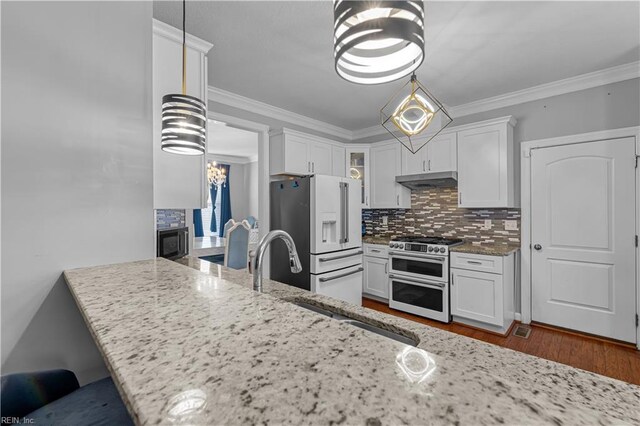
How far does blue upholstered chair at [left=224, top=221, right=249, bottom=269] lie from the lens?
403 centimetres

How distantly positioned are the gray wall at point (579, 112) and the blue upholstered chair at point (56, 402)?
3.93 meters

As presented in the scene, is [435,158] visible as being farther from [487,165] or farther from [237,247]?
[237,247]

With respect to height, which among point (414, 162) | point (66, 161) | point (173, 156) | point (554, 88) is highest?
point (554, 88)

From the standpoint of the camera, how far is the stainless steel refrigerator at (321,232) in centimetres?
315

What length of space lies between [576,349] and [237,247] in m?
3.87

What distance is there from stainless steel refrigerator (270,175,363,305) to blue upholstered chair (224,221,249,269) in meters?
Answer: 0.73

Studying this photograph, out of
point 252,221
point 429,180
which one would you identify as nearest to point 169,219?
point 429,180

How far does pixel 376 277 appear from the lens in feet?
12.7

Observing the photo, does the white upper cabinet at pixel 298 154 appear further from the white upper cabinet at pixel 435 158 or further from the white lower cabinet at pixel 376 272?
the white lower cabinet at pixel 376 272

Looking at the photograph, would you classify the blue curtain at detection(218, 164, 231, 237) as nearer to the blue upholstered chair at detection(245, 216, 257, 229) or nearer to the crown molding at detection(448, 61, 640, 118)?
the blue upholstered chair at detection(245, 216, 257, 229)

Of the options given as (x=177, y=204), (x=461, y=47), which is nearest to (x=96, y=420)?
(x=177, y=204)

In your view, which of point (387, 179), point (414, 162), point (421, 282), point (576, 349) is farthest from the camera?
point (387, 179)

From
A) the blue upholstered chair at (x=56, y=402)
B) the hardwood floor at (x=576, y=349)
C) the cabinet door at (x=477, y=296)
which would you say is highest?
the blue upholstered chair at (x=56, y=402)

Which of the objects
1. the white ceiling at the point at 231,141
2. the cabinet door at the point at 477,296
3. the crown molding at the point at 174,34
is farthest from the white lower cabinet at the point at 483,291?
the white ceiling at the point at 231,141
